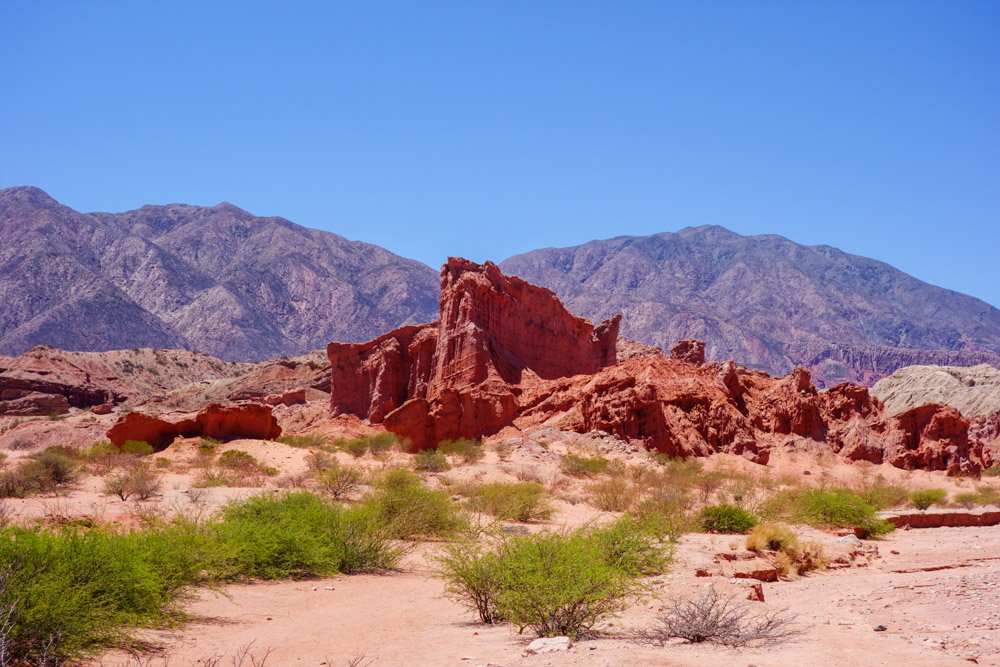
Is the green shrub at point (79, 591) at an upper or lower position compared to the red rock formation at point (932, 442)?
lower

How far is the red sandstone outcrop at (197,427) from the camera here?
2986cm

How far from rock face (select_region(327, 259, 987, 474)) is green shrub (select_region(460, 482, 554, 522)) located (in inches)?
637

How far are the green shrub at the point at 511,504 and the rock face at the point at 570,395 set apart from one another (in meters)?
16.2

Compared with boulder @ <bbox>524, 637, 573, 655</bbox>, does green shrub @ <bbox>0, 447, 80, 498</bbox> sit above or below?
below

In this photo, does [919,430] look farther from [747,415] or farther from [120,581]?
[120,581]

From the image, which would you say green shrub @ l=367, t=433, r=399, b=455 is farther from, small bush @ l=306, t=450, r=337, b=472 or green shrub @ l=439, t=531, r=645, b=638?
green shrub @ l=439, t=531, r=645, b=638

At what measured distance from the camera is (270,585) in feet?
38.1

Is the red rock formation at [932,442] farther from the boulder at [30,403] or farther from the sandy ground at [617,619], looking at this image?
the boulder at [30,403]

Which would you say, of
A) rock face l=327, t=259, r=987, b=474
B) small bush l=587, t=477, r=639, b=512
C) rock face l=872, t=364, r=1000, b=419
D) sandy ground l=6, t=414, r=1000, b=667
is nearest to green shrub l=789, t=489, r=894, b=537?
sandy ground l=6, t=414, r=1000, b=667

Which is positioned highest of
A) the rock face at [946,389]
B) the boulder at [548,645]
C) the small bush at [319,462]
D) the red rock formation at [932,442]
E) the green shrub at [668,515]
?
the rock face at [946,389]

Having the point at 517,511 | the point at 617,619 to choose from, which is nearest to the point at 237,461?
the point at 517,511

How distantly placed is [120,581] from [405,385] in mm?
41719

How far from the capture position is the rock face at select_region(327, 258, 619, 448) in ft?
129

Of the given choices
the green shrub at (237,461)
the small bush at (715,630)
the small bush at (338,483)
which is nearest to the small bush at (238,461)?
the green shrub at (237,461)
